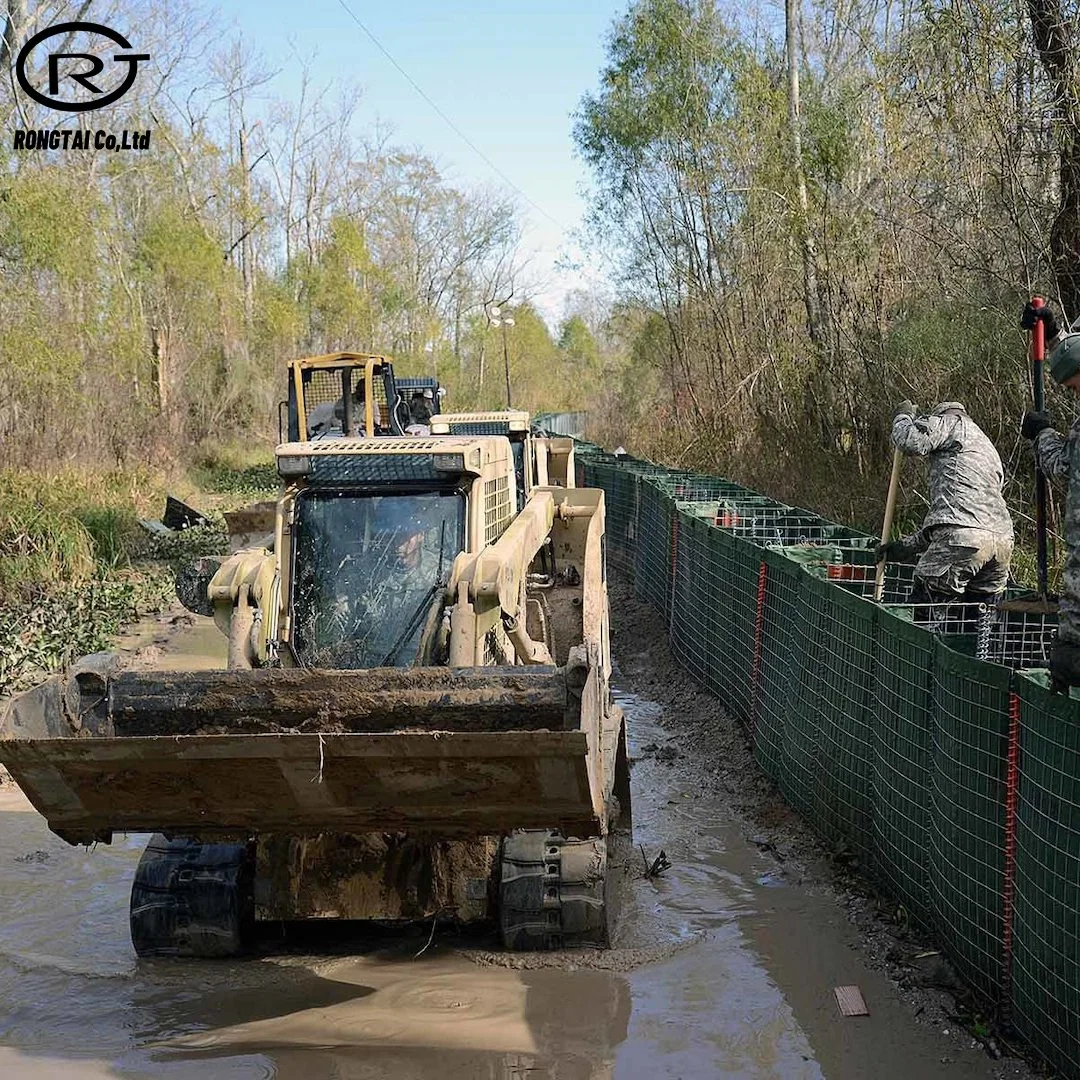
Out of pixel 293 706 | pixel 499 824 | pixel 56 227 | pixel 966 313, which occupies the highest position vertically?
pixel 56 227

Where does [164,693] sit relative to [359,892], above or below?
above

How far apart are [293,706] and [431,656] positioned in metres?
0.91

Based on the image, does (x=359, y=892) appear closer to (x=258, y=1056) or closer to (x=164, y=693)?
(x=258, y=1056)

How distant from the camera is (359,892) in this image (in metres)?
6.06

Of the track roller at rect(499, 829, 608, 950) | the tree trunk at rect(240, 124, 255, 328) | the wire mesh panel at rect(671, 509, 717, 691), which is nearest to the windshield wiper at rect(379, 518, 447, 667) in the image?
the track roller at rect(499, 829, 608, 950)

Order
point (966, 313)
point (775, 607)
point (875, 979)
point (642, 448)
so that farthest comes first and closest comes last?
1. point (642, 448)
2. point (966, 313)
3. point (775, 607)
4. point (875, 979)

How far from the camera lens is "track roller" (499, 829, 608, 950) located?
6.06m

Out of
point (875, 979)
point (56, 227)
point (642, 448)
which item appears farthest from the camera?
point (642, 448)

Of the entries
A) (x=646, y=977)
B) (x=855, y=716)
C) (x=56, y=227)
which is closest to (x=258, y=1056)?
(x=646, y=977)

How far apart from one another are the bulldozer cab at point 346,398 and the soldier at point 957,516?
9301 millimetres

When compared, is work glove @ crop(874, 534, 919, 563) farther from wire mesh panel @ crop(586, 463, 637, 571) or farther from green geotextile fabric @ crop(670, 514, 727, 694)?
wire mesh panel @ crop(586, 463, 637, 571)

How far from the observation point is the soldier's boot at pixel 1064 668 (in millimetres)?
4629

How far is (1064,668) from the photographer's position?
15.3 feet

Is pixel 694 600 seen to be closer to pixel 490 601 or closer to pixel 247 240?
pixel 490 601
